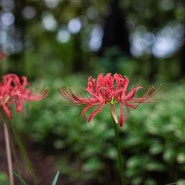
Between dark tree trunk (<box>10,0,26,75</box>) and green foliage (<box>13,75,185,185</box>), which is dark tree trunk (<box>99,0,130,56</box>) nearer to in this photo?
dark tree trunk (<box>10,0,26,75</box>)

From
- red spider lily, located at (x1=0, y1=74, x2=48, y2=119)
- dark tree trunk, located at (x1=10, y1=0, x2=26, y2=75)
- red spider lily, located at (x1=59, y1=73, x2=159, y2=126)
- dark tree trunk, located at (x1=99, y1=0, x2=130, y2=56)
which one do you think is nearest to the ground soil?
red spider lily, located at (x1=0, y1=74, x2=48, y2=119)

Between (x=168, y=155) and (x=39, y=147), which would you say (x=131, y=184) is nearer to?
(x=168, y=155)

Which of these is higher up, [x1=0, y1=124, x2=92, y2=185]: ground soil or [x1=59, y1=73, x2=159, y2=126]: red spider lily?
[x1=59, y1=73, x2=159, y2=126]: red spider lily

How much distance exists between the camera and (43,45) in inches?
575

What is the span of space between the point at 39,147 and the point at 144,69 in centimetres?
852

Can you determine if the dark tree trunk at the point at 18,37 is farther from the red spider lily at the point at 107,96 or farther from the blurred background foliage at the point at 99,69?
the red spider lily at the point at 107,96

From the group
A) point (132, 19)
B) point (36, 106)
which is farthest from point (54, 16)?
point (36, 106)

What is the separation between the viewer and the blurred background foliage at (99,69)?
296 centimetres

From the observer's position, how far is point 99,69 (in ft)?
28.6

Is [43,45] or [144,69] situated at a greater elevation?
[43,45]

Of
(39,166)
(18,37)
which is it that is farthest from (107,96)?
(18,37)

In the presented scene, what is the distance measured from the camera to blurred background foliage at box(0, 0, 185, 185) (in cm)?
296

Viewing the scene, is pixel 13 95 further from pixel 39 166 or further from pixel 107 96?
pixel 39 166

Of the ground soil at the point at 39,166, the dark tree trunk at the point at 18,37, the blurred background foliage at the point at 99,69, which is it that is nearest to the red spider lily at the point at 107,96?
the blurred background foliage at the point at 99,69
